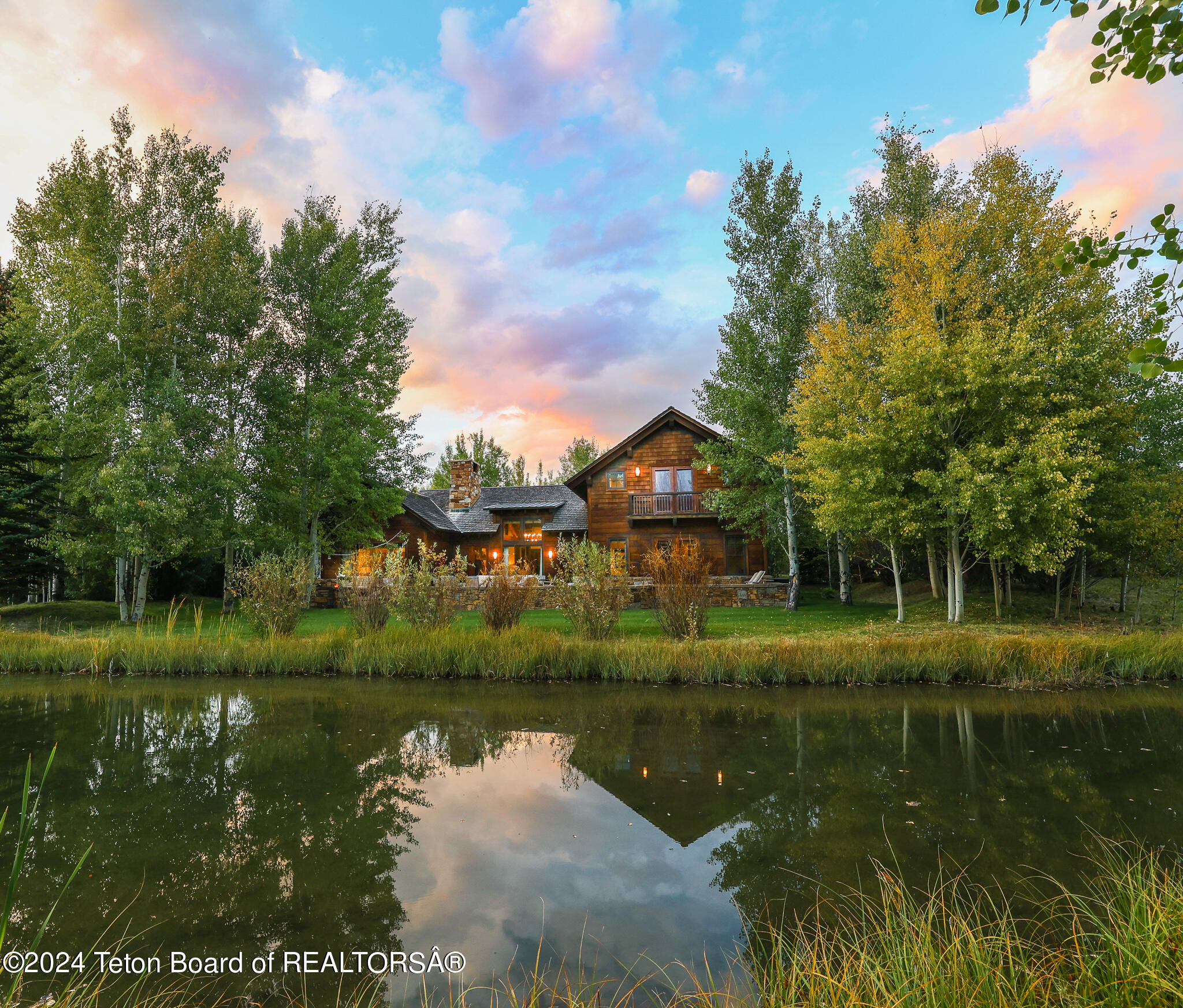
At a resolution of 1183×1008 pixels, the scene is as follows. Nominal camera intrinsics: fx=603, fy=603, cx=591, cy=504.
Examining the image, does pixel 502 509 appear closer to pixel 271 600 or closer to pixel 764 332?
pixel 764 332

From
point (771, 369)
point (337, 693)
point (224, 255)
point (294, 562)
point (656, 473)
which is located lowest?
point (337, 693)

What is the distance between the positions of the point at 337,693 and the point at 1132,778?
10.6 meters

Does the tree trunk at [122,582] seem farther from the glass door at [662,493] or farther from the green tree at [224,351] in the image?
the glass door at [662,493]

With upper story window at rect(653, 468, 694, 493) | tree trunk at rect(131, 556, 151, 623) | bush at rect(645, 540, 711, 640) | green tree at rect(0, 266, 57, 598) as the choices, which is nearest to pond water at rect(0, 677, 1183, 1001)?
bush at rect(645, 540, 711, 640)

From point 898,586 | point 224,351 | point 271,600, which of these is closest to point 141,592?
point 271,600

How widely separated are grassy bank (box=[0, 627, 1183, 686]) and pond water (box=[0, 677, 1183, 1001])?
123 centimetres

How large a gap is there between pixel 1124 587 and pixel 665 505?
15.8 metres

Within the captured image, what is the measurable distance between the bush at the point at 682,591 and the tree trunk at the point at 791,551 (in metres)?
7.98

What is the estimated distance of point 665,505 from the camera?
27.0 meters

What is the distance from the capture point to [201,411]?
19.2m

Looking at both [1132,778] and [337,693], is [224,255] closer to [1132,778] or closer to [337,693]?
[337,693]

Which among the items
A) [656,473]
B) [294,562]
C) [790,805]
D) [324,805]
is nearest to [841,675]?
[790,805]

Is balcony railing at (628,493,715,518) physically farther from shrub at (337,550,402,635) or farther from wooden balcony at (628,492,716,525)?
shrub at (337,550,402,635)

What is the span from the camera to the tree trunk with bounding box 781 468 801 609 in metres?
20.1
